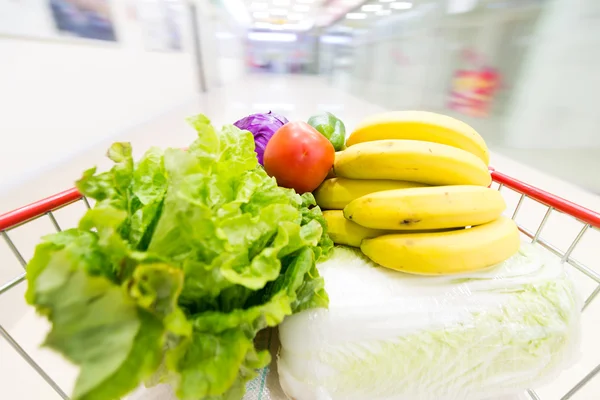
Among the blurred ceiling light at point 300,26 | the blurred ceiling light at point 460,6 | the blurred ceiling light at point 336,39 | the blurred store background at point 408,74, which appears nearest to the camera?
the blurred store background at point 408,74

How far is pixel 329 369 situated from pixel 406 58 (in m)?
6.08

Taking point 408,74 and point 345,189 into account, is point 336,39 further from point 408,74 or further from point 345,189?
point 345,189

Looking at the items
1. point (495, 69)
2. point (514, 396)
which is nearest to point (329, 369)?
point (514, 396)

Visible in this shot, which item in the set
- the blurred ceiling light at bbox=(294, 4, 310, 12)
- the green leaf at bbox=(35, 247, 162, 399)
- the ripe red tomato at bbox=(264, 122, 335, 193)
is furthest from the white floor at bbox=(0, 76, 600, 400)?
the blurred ceiling light at bbox=(294, 4, 310, 12)

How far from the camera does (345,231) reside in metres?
0.68

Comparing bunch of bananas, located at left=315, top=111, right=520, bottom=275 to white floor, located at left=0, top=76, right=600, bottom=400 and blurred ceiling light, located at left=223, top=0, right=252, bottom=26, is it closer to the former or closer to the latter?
white floor, located at left=0, top=76, right=600, bottom=400

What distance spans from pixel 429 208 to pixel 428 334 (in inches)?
9.3

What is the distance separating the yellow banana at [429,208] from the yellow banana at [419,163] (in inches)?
1.4

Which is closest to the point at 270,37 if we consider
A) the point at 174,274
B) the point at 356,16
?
the point at 356,16

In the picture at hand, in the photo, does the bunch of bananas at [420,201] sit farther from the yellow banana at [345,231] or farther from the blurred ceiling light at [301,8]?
the blurred ceiling light at [301,8]

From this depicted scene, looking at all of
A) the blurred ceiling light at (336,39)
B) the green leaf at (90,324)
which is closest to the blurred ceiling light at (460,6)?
the green leaf at (90,324)

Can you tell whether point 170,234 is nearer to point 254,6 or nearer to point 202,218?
point 202,218

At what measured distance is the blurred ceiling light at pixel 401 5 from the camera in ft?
18.1

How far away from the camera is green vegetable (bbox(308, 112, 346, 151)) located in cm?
84
